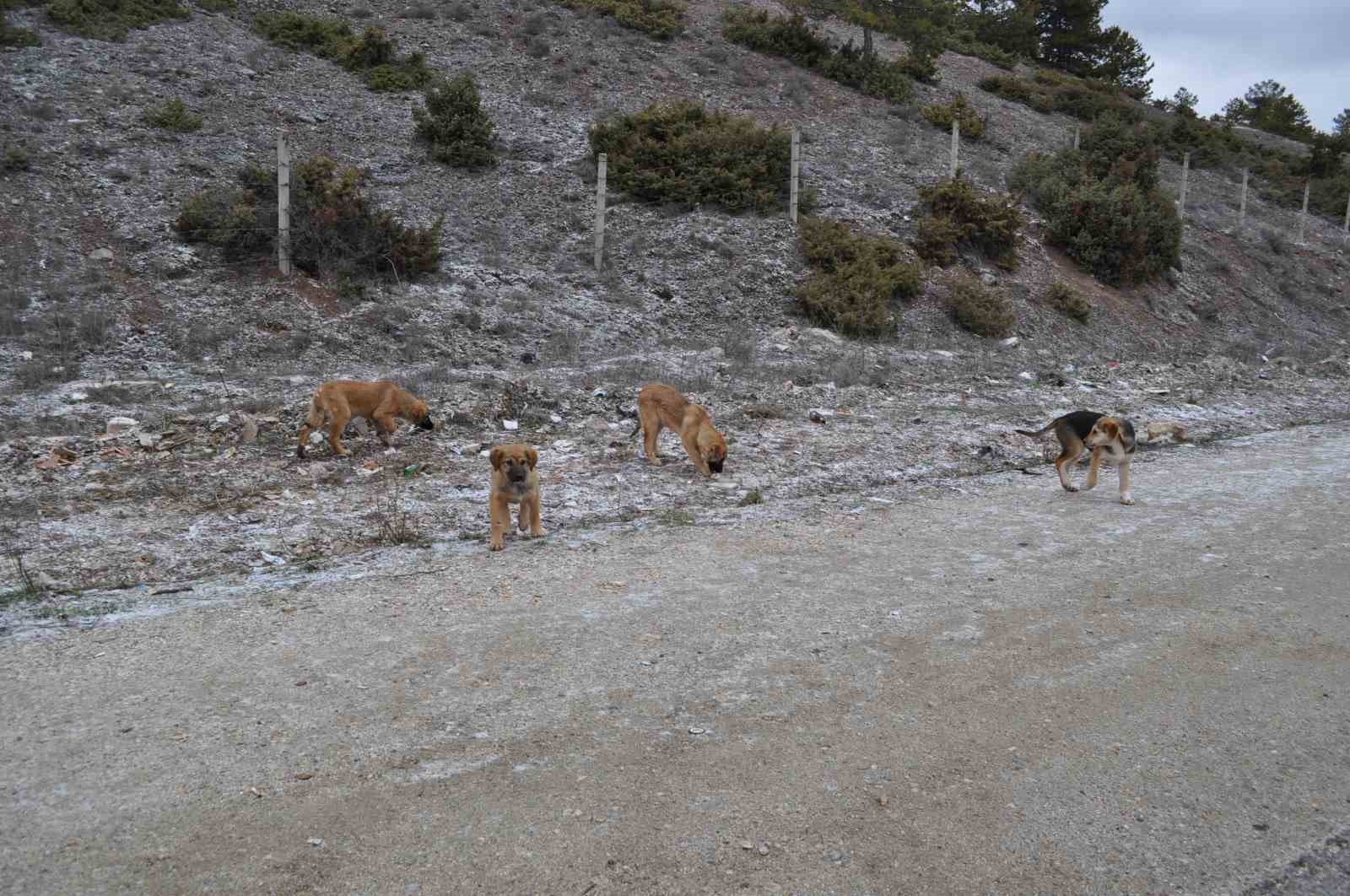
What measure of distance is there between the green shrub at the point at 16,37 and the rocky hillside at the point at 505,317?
38 centimetres

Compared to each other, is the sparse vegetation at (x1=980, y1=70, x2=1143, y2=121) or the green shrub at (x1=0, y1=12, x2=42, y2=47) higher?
the sparse vegetation at (x1=980, y1=70, x2=1143, y2=121)

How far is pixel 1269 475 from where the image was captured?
9977 mm

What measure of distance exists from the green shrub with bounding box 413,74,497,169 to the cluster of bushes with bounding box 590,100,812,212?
2562 mm

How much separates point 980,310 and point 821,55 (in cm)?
1725

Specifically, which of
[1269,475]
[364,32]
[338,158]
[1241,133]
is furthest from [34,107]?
[1241,133]

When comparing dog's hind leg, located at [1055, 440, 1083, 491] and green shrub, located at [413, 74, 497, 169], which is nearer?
dog's hind leg, located at [1055, 440, 1083, 491]

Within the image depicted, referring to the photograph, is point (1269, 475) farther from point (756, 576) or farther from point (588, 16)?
point (588, 16)

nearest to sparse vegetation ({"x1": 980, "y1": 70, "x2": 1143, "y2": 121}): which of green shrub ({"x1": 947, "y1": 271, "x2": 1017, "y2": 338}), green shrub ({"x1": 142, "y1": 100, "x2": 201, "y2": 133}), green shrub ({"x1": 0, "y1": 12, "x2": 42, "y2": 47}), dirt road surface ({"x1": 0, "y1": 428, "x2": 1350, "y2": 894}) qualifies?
green shrub ({"x1": 947, "y1": 271, "x2": 1017, "y2": 338})

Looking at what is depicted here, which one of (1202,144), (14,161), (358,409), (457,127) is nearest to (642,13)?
(457,127)

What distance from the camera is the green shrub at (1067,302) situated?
2080 cm

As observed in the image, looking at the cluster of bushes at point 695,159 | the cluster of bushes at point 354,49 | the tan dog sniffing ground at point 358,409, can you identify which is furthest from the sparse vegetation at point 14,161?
the tan dog sniffing ground at point 358,409

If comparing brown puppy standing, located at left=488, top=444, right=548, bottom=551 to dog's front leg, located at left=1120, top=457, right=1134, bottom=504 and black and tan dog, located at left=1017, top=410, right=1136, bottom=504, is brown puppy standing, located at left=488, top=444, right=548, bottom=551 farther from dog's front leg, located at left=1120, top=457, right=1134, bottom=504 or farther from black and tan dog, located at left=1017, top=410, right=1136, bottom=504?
dog's front leg, located at left=1120, top=457, right=1134, bottom=504

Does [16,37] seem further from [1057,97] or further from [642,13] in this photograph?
[1057,97]

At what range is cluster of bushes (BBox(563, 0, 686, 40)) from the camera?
3144cm
